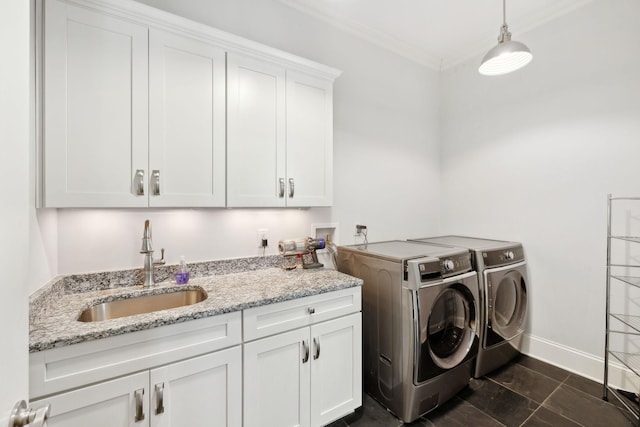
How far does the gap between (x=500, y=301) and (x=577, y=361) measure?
736 millimetres

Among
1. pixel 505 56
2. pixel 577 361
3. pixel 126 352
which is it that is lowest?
pixel 577 361

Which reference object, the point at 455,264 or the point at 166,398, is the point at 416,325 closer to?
the point at 455,264

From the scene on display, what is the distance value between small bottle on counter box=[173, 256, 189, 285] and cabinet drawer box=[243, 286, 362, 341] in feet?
1.81

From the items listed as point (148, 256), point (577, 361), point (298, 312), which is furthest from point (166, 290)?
point (577, 361)

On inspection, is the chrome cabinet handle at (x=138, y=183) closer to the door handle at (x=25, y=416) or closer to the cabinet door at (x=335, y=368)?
the door handle at (x=25, y=416)

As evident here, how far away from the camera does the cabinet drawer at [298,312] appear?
138 centimetres

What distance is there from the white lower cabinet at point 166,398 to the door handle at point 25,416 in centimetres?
61

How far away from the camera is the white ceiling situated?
7.32 ft

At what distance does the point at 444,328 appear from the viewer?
1.97 m

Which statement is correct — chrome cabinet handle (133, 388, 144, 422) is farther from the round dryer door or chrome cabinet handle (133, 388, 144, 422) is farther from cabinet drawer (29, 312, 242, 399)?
the round dryer door

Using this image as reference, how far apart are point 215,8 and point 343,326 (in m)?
2.27

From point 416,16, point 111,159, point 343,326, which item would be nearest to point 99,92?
point 111,159

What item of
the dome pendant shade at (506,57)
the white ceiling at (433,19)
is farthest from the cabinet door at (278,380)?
the white ceiling at (433,19)

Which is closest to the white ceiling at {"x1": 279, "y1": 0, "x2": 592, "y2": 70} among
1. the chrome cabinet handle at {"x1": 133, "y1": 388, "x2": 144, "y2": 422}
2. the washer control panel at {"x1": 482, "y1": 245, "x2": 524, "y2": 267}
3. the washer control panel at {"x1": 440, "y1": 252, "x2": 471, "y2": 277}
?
the washer control panel at {"x1": 482, "y1": 245, "x2": 524, "y2": 267}
